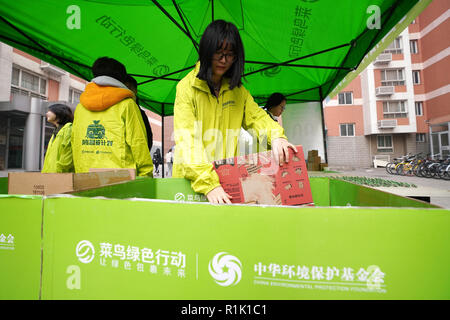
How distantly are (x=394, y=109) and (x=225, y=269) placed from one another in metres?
22.8

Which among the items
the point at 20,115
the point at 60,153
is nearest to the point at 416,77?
the point at 60,153

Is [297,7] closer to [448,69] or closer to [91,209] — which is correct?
[91,209]

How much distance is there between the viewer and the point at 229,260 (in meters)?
0.45

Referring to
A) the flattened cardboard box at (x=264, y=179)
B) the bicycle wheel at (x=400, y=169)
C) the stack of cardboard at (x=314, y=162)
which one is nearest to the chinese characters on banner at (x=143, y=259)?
the flattened cardboard box at (x=264, y=179)

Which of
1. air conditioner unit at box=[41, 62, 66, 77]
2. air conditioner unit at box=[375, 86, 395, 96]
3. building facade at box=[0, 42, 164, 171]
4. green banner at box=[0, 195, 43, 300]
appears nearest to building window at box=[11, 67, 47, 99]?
building facade at box=[0, 42, 164, 171]

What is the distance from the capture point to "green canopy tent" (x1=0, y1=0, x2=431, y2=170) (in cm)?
203

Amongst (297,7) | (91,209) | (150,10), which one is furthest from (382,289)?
(150,10)

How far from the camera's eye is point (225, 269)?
455 mm

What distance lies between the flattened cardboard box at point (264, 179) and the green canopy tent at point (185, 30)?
5.92 feet

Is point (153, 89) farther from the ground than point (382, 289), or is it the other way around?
point (153, 89)

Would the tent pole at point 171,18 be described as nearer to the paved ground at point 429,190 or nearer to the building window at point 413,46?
the paved ground at point 429,190

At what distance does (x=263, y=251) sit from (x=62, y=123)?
8.62 feet

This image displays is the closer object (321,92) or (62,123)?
(62,123)

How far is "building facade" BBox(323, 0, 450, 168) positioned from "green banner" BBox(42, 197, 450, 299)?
19490 mm
